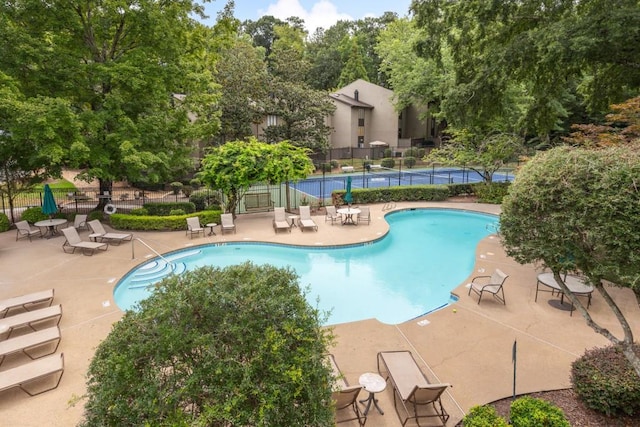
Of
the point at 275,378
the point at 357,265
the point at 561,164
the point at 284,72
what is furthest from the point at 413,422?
the point at 284,72

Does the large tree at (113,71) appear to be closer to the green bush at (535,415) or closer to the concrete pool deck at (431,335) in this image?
the concrete pool deck at (431,335)

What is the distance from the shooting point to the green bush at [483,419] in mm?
4129

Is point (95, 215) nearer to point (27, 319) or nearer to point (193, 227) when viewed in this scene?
point (193, 227)

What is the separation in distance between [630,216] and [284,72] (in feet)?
104

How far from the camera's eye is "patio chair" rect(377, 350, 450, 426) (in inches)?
198

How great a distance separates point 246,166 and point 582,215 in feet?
41.2

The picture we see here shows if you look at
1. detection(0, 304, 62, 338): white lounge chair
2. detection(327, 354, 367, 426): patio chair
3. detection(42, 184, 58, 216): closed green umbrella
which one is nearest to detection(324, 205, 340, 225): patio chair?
detection(42, 184, 58, 216): closed green umbrella

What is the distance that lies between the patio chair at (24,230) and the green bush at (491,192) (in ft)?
69.3

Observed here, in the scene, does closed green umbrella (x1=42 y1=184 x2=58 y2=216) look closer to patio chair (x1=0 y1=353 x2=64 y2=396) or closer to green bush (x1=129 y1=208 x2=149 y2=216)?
green bush (x1=129 y1=208 x2=149 y2=216)

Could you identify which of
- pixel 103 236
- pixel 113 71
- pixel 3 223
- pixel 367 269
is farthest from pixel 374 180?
pixel 3 223

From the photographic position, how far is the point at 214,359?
3402 mm

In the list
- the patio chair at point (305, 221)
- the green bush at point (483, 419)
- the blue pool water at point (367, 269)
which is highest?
the patio chair at point (305, 221)

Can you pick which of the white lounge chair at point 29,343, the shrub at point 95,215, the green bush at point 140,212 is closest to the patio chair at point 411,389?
the white lounge chair at point 29,343

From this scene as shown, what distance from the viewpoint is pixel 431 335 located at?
7395 millimetres
